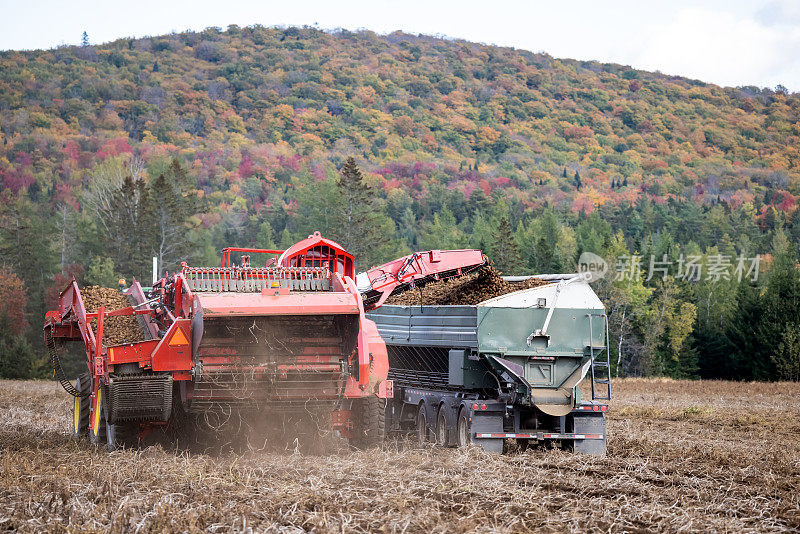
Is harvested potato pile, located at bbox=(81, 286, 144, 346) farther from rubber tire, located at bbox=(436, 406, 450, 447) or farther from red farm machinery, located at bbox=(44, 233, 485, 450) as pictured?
rubber tire, located at bbox=(436, 406, 450, 447)

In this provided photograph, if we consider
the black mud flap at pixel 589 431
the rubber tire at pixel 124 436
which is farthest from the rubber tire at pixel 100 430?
the black mud flap at pixel 589 431

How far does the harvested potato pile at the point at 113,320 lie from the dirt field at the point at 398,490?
180 cm

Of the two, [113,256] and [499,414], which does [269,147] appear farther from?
[499,414]

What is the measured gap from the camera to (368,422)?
47.7ft

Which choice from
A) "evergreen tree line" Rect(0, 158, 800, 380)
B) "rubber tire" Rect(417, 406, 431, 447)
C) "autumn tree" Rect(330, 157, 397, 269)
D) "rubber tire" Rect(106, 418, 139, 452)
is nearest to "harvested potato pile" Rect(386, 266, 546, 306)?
"rubber tire" Rect(417, 406, 431, 447)

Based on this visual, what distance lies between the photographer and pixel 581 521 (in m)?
9.05

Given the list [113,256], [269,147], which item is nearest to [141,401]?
[113,256]

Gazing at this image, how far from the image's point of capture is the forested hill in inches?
2594

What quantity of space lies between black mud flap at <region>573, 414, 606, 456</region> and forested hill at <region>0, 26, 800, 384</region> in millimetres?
41409

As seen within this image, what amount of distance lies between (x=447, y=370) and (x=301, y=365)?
184 inches

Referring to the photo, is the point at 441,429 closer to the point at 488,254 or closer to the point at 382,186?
the point at 488,254

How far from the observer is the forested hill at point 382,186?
6588cm

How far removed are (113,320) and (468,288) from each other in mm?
6290

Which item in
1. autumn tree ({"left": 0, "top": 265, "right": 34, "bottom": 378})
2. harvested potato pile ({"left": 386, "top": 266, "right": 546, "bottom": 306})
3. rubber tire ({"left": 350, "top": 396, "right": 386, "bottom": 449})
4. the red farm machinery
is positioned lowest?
autumn tree ({"left": 0, "top": 265, "right": 34, "bottom": 378})
